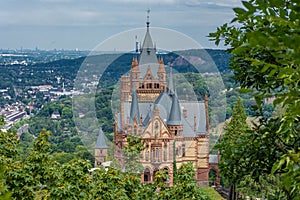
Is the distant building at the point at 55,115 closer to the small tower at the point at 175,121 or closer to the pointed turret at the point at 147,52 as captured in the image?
the pointed turret at the point at 147,52

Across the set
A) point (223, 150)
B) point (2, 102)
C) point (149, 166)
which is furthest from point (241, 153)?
point (2, 102)

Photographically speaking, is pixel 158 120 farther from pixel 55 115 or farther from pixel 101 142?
pixel 55 115

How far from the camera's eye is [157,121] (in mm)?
24328

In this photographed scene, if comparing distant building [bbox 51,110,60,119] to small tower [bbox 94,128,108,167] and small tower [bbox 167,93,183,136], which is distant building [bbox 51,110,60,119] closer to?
small tower [bbox 94,128,108,167]

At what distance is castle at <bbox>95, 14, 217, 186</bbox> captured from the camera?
80.0 ft

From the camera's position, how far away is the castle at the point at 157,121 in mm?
24375

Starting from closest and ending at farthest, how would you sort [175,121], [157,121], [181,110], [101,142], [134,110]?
[157,121]
[175,121]
[134,110]
[181,110]
[101,142]

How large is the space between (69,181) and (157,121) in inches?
654

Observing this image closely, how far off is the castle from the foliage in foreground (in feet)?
50.4

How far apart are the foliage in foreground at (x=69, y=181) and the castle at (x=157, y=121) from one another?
1537 cm

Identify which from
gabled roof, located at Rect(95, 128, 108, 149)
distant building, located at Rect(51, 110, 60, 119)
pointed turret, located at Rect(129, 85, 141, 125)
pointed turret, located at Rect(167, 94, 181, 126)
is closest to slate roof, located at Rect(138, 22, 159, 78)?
pointed turret, located at Rect(129, 85, 141, 125)

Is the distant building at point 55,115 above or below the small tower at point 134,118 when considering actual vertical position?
below

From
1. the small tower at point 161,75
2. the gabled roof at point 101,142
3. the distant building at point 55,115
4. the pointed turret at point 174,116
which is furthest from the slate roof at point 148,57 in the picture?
the distant building at point 55,115

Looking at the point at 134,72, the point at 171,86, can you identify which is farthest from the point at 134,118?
the point at 171,86
